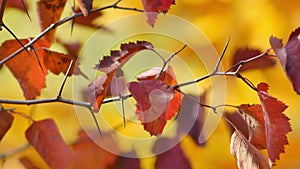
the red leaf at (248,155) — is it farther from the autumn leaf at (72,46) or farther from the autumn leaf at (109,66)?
the autumn leaf at (72,46)

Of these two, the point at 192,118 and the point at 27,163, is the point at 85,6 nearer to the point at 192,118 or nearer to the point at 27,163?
the point at 192,118

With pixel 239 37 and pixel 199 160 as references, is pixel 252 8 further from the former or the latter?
pixel 199 160

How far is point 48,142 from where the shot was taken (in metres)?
0.55

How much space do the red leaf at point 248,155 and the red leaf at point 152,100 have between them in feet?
0.25

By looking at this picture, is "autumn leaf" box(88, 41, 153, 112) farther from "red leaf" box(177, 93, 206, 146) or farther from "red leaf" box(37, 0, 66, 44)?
"red leaf" box(177, 93, 206, 146)

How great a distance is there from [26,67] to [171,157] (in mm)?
278

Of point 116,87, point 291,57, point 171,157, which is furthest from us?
point 171,157

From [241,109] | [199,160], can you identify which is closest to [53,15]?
[241,109]

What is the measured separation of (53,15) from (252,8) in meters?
0.36

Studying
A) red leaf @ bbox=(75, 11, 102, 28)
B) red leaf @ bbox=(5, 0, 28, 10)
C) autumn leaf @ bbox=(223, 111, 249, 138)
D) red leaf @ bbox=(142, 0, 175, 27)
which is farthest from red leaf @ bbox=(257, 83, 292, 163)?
red leaf @ bbox=(5, 0, 28, 10)

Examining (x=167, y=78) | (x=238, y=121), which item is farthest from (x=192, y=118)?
(x=167, y=78)

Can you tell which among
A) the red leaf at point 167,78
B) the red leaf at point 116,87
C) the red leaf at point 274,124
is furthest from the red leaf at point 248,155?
the red leaf at point 116,87

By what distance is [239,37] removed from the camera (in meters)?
0.75

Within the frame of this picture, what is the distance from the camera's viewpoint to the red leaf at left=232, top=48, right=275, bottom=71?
73 cm
